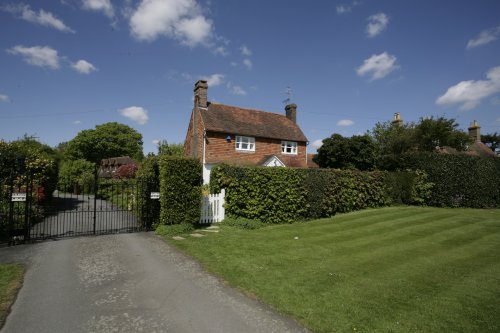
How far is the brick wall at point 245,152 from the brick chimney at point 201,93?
3653 mm

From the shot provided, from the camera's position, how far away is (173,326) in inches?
189

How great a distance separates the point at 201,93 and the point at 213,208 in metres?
17.8

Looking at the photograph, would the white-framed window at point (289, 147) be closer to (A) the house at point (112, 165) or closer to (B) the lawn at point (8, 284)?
(B) the lawn at point (8, 284)

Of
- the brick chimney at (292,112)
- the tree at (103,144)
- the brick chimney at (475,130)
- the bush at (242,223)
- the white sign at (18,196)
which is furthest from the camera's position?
the tree at (103,144)

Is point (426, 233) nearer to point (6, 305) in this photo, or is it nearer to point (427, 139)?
point (6, 305)

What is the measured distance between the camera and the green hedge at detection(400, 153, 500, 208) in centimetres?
1939

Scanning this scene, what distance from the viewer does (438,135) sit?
2727 centimetres

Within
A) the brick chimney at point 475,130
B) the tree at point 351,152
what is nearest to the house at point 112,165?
the tree at point 351,152

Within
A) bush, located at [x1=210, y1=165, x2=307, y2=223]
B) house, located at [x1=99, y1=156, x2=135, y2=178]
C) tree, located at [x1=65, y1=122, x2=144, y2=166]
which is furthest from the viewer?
tree, located at [x1=65, y1=122, x2=144, y2=166]

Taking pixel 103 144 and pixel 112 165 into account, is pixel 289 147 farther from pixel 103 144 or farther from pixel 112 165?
pixel 103 144

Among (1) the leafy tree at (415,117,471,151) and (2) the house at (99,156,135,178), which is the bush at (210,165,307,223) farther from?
(2) the house at (99,156,135,178)

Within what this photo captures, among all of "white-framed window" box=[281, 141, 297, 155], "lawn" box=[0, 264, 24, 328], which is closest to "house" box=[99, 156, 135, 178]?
"white-framed window" box=[281, 141, 297, 155]

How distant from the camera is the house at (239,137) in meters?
27.4

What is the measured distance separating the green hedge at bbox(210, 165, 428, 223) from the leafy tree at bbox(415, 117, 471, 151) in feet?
45.2
